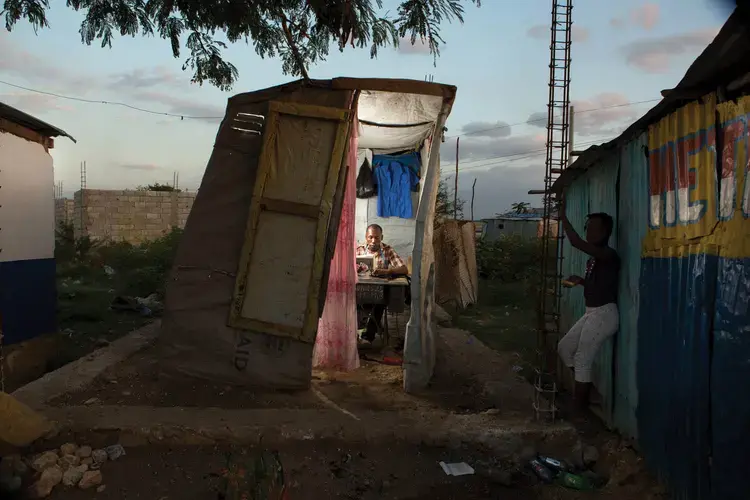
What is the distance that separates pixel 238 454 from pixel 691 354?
111 inches

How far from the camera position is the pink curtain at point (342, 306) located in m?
5.55

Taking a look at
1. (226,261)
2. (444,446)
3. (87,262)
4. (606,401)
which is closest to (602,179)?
(606,401)

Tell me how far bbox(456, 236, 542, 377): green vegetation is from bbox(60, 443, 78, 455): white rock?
4.32 meters

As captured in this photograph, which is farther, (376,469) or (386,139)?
(386,139)

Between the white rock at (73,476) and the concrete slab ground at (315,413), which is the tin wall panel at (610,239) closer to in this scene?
the concrete slab ground at (315,413)

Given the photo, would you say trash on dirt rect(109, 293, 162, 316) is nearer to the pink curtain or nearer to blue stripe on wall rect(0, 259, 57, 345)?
blue stripe on wall rect(0, 259, 57, 345)

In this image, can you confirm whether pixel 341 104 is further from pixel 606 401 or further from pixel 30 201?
pixel 30 201

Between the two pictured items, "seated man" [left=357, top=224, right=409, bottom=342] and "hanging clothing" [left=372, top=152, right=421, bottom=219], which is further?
"hanging clothing" [left=372, top=152, right=421, bottom=219]

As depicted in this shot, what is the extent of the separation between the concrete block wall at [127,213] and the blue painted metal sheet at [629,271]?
21161 mm

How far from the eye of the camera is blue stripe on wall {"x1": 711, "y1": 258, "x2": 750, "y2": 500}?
2.16m

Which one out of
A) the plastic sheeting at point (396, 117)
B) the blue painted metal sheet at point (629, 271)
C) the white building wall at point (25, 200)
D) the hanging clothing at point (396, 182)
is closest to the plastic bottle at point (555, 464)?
the blue painted metal sheet at point (629, 271)

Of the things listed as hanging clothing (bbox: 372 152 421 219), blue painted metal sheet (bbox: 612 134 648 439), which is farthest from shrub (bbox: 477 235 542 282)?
→ blue painted metal sheet (bbox: 612 134 648 439)

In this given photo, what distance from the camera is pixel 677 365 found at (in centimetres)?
273

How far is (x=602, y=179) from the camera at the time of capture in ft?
14.2
